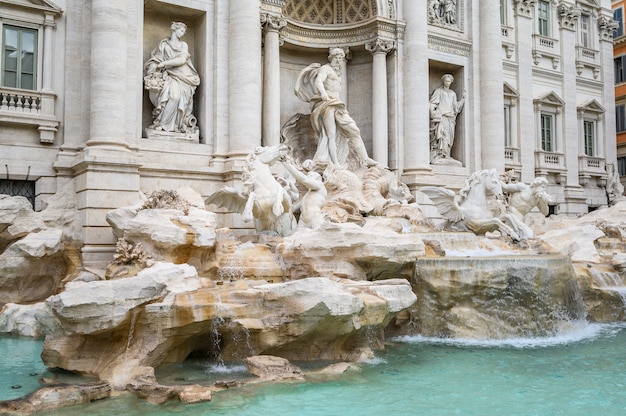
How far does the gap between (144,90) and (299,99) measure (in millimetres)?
4707

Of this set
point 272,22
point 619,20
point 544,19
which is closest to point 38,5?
point 272,22

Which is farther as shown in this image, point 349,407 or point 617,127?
point 617,127

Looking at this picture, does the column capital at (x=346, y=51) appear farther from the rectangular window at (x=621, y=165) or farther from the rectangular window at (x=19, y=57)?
the rectangular window at (x=621, y=165)

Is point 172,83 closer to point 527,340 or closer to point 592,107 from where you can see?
point 527,340

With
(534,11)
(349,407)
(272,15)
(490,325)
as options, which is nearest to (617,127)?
(534,11)

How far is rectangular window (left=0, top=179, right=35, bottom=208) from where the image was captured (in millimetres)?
11250

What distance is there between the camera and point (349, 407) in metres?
5.84

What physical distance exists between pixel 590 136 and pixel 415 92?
10068mm

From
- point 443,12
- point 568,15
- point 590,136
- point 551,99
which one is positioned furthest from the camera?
point 590,136

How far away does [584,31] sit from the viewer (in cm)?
2248

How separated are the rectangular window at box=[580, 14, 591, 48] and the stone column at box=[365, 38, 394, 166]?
10.6m

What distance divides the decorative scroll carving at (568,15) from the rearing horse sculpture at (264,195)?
50.0ft

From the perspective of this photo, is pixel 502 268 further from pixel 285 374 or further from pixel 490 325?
pixel 285 374

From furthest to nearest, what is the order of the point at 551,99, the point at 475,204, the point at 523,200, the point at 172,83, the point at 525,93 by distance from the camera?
the point at 551,99
the point at 525,93
the point at 523,200
the point at 475,204
the point at 172,83
